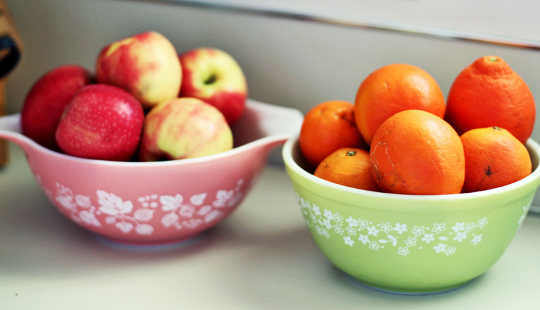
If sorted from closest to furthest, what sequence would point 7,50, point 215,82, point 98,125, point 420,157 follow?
point 420,157, point 98,125, point 215,82, point 7,50

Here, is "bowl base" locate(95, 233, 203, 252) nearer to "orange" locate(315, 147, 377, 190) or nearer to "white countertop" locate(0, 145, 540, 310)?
"white countertop" locate(0, 145, 540, 310)

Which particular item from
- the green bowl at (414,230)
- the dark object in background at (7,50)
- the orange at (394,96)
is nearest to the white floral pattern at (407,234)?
the green bowl at (414,230)

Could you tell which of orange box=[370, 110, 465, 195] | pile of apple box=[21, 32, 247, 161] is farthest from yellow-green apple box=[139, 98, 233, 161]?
orange box=[370, 110, 465, 195]

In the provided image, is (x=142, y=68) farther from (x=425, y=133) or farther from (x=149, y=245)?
(x=425, y=133)

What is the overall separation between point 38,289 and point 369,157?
0.38m

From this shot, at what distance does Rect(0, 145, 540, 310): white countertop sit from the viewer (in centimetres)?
62

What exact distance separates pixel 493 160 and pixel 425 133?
0.27 ft

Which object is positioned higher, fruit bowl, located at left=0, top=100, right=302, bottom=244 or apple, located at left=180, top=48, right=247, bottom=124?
apple, located at left=180, top=48, right=247, bottom=124

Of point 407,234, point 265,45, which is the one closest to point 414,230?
point 407,234

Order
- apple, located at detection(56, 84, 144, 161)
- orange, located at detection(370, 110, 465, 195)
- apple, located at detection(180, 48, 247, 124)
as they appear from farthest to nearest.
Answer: apple, located at detection(180, 48, 247, 124)
apple, located at detection(56, 84, 144, 161)
orange, located at detection(370, 110, 465, 195)

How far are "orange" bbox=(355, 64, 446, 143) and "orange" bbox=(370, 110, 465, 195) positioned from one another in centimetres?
5

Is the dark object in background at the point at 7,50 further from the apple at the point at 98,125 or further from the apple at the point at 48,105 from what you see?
the apple at the point at 98,125

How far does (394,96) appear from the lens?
0.62 m

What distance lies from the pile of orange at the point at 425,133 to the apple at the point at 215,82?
15 cm
